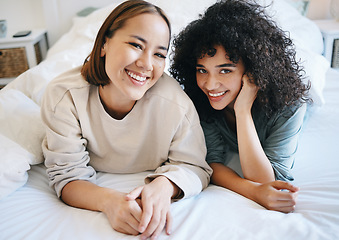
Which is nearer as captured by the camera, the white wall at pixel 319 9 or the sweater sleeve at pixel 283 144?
the sweater sleeve at pixel 283 144

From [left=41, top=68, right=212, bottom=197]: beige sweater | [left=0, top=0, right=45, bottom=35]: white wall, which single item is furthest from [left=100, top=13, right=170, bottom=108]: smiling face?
[left=0, top=0, right=45, bottom=35]: white wall

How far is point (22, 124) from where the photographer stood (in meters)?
1.14

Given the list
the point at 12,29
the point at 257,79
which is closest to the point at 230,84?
the point at 257,79

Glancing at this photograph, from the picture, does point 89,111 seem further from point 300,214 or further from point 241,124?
point 300,214

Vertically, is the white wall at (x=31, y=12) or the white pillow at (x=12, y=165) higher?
the white wall at (x=31, y=12)

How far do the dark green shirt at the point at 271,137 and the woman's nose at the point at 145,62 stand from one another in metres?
Answer: 0.39

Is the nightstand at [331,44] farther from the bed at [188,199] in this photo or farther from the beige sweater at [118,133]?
the beige sweater at [118,133]

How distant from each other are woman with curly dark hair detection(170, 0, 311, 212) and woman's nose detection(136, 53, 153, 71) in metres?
0.22

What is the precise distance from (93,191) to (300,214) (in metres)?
0.57

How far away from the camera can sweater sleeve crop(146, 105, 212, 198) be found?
981 mm

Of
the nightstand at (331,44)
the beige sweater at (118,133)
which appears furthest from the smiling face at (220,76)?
→ the nightstand at (331,44)

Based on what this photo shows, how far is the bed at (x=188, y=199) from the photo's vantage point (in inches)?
31.3

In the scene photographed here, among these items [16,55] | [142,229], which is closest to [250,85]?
[142,229]

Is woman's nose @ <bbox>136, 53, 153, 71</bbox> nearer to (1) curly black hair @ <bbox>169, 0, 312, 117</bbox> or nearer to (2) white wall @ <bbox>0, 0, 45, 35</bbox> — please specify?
(1) curly black hair @ <bbox>169, 0, 312, 117</bbox>
